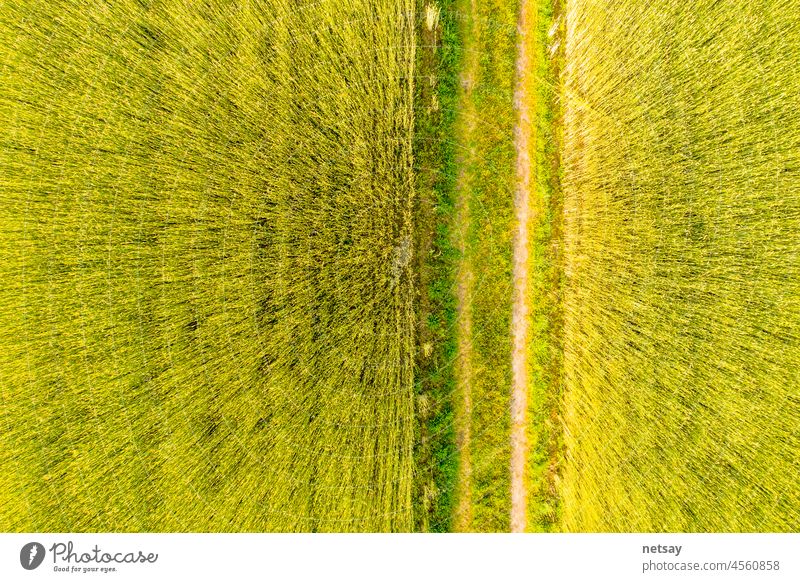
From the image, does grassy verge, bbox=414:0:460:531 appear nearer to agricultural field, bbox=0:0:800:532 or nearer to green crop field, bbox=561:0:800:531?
agricultural field, bbox=0:0:800:532

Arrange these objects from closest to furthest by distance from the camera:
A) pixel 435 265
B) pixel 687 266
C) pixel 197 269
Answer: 1. pixel 687 266
2. pixel 197 269
3. pixel 435 265

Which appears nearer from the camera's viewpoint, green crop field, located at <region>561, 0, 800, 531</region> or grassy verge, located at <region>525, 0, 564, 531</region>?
green crop field, located at <region>561, 0, 800, 531</region>

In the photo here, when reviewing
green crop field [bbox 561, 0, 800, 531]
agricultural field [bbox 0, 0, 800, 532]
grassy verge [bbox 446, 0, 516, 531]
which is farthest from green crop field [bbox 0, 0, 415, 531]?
green crop field [bbox 561, 0, 800, 531]

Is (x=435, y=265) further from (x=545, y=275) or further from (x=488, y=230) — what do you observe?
(x=545, y=275)

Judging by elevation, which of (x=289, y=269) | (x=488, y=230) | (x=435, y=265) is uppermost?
(x=488, y=230)

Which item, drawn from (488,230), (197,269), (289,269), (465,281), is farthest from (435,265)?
(197,269)
